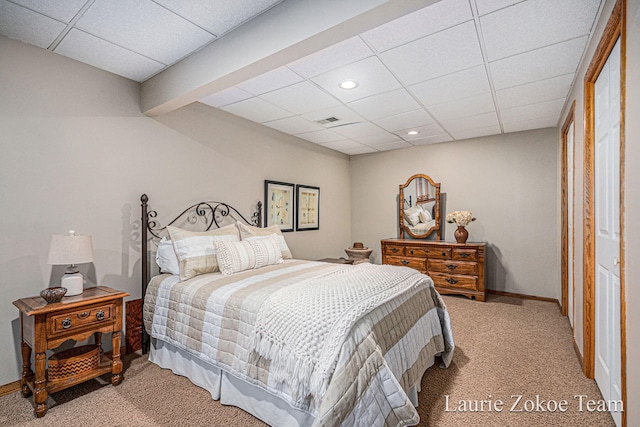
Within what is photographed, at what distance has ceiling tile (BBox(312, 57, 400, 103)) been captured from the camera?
267 centimetres

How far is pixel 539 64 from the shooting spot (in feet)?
8.59

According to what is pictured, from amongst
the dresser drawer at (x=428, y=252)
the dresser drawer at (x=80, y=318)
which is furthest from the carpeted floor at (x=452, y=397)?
the dresser drawer at (x=428, y=252)

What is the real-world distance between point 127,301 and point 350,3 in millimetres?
2997

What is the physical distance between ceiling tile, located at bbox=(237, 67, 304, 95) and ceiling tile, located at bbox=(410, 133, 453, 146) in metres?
2.82

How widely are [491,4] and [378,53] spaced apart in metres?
0.80

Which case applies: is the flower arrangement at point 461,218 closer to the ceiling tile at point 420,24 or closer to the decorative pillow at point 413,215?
the decorative pillow at point 413,215

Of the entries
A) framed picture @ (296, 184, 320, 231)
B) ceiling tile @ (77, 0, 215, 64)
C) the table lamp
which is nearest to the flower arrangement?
framed picture @ (296, 184, 320, 231)

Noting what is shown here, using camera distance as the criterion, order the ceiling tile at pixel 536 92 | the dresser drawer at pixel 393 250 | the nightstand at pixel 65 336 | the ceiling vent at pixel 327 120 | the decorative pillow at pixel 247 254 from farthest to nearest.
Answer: the dresser drawer at pixel 393 250 < the ceiling vent at pixel 327 120 < the ceiling tile at pixel 536 92 < the decorative pillow at pixel 247 254 < the nightstand at pixel 65 336

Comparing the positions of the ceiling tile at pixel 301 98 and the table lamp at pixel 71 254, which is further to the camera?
the ceiling tile at pixel 301 98

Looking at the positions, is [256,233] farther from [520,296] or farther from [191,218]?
[520,296]

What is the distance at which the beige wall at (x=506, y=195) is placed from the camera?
15.0 feet

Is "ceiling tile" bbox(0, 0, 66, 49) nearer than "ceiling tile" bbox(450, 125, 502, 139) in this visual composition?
Yes

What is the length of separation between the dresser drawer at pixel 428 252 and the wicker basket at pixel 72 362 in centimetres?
416

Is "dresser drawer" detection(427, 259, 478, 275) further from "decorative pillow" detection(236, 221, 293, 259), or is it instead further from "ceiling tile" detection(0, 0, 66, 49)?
"ceiling tile" detection(0, 0, 66, 49)
